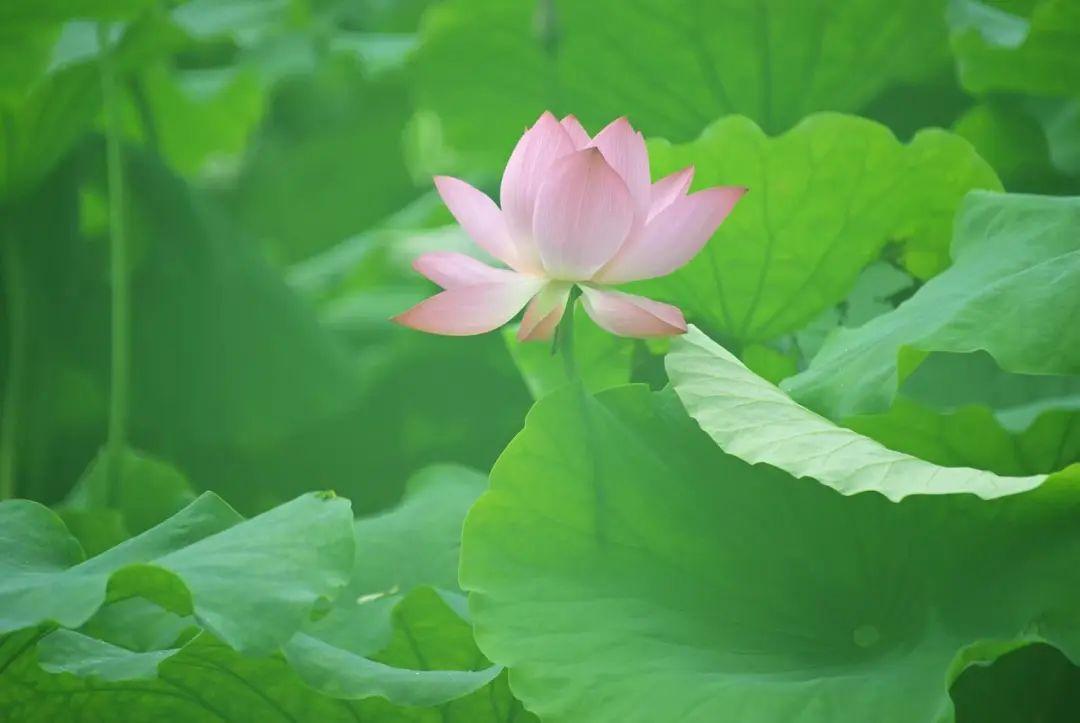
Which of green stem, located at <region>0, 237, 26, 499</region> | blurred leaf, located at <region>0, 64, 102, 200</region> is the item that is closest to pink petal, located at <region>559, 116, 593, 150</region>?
blurred leaf, located at <region>0, 64, 102, 200</region>

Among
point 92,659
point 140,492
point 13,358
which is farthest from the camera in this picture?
point 13,358

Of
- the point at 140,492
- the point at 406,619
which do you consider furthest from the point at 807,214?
the point at 140,492

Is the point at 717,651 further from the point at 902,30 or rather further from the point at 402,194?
the point at 402,194

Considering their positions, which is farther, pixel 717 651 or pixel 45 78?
pixel 45 78

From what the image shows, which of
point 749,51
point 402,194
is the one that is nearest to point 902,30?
point 749,51

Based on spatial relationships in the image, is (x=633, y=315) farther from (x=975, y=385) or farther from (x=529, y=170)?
(x=975, y=385)

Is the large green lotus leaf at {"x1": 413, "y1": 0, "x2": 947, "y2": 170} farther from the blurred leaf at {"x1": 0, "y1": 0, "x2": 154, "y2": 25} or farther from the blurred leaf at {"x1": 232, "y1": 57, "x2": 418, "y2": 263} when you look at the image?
the blurred leaf at {"x1": 232, "y1": 57, "x2": 418, "y2": 263}
